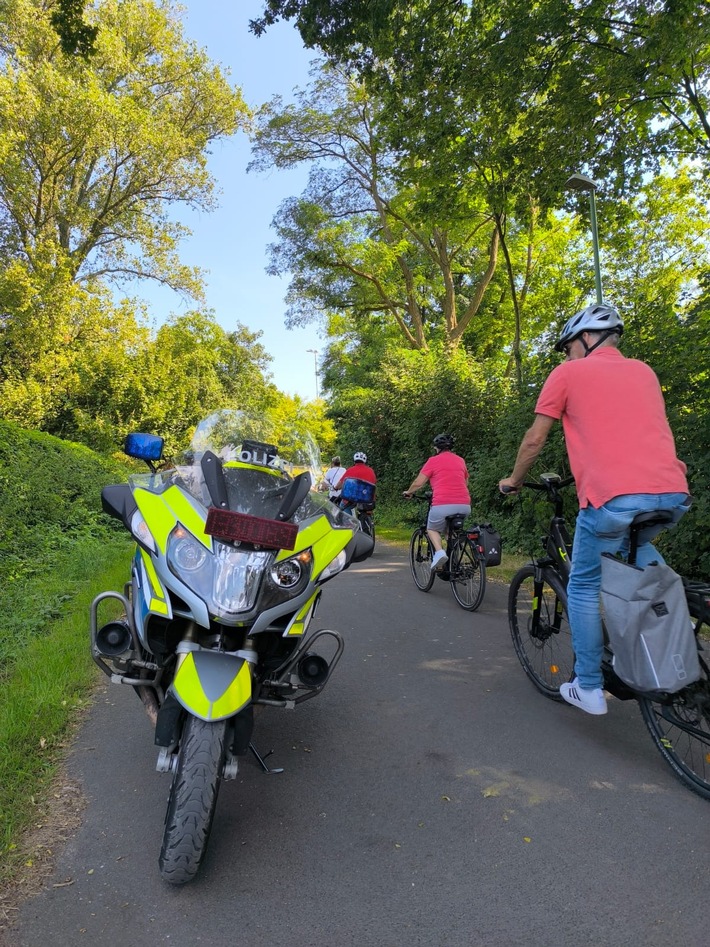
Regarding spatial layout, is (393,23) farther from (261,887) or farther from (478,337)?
(478,337)

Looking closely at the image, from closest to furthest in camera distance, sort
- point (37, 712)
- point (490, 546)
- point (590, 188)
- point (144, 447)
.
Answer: point (144, 447)
point (37, 712)
point (490, 546)
point (590, 188)

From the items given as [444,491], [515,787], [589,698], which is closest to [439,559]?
[444,491]

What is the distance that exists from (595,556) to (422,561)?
4821 mm

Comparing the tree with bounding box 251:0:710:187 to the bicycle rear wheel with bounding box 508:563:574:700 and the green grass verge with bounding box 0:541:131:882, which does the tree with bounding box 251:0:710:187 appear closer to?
the bicycle rear wheel with bounding box 508:563:574:700

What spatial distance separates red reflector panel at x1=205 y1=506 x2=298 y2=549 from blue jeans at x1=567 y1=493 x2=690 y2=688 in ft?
5.07

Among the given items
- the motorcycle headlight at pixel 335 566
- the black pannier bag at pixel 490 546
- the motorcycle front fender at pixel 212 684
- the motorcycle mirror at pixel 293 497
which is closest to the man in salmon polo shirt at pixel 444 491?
the black pannier bag at pixel 490 546

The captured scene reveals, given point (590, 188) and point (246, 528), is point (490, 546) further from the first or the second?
point (590, 188)

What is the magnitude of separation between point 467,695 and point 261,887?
84.5 inches

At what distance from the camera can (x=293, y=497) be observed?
2.83m

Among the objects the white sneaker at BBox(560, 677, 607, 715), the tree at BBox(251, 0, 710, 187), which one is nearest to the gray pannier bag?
the white sneaker at BBox(560, 677, 607, 715)

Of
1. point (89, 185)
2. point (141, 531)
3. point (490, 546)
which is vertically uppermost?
point (89, 185)

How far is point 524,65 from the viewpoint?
8.23 meters

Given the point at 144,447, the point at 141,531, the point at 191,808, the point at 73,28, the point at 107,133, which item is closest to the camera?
the point at 191,808

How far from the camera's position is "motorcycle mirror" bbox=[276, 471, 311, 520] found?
2.78 meters
